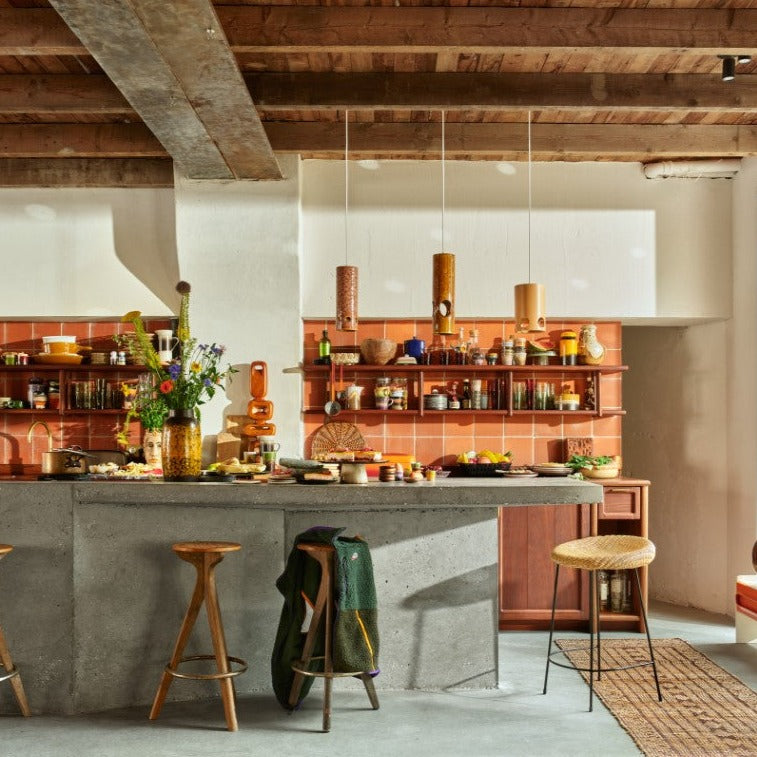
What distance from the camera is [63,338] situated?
6801 mm

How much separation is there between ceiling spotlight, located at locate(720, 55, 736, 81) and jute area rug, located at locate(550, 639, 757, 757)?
318 cm

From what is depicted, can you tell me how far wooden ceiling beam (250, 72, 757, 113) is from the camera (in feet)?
17.0

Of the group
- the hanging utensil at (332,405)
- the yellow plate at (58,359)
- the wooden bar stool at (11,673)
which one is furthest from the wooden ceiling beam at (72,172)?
Result: the wooden bar stool at (11,673)

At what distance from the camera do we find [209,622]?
13.8 feet

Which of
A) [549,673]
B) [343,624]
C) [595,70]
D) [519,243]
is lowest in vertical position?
[549,673]

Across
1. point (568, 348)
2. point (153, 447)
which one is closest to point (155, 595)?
point (153, 447)

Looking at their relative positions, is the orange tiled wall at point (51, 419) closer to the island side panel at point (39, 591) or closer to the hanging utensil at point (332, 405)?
the hanging utensil at point (332, 405)

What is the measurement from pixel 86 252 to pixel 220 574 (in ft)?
11.0

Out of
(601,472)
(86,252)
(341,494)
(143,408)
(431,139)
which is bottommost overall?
(601,472)

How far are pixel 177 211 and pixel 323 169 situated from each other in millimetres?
1134

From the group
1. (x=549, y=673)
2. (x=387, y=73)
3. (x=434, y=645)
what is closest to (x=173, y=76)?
(x=387, y=73)

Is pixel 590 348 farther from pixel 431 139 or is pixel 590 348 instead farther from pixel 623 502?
pixel 431 139

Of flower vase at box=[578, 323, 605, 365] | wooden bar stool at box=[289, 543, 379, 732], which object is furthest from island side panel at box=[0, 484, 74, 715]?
flower vase at box=[578, 323, 605, 365]

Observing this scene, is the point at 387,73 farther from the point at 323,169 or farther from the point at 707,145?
the point at 707,145
